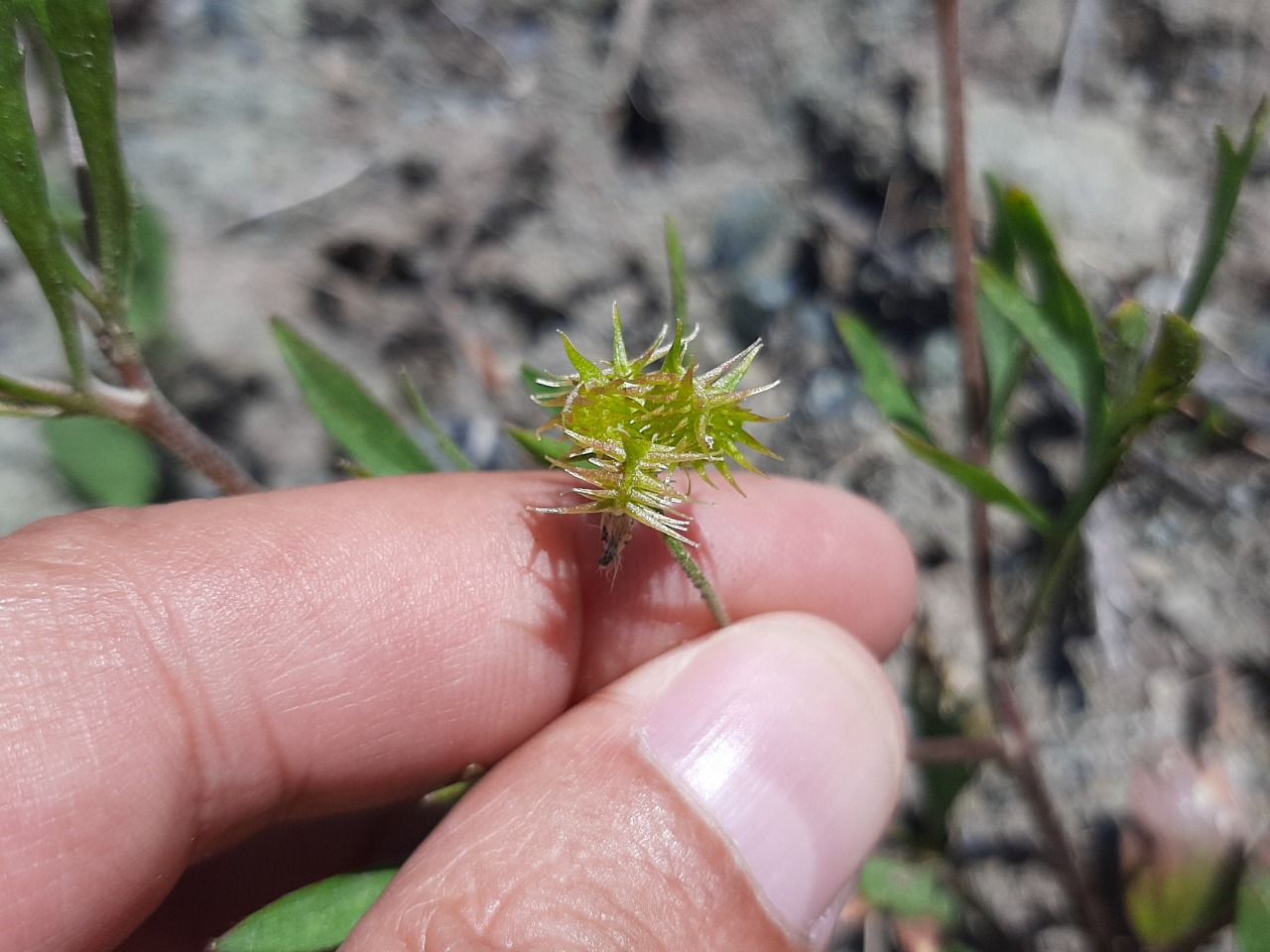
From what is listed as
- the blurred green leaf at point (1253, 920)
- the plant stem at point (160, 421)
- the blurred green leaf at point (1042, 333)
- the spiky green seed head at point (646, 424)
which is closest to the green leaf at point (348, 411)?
the plant stem at point (160, 421)

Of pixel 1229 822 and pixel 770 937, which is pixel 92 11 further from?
pixel 1229 822

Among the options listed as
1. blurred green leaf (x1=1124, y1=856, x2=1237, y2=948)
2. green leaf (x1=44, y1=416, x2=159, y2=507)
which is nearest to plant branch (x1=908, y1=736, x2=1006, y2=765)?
blurred green leaf (x1=1124, y1=856, x2=1237, y2=948)

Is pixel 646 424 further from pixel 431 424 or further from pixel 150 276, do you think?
pixel 150 276

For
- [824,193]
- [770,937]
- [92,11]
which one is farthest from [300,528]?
[824,193]

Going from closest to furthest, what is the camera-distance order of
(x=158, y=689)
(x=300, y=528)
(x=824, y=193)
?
(x=158, y=689) → (x=300, y=528) → (x=824, y=193)

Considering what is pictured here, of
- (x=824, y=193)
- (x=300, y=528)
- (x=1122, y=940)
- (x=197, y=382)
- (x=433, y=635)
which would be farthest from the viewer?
(x=824, y=193)

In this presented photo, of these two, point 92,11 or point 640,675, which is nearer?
point 92,11

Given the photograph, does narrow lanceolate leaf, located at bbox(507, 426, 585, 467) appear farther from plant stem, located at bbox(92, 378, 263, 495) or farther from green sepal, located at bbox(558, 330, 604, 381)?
plant stem, located at bbox(92, 378, 263, 495)
